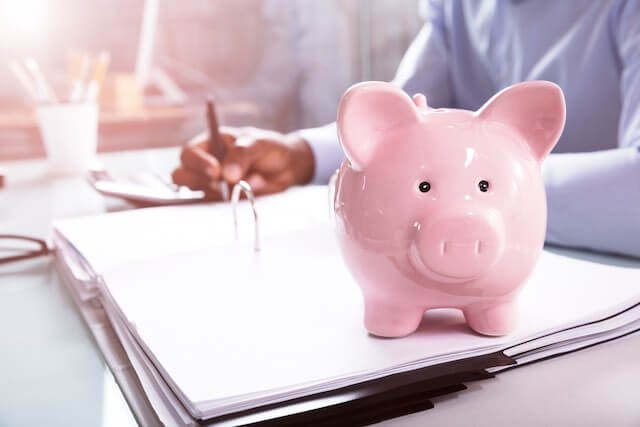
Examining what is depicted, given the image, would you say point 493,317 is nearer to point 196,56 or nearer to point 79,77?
point 79,77

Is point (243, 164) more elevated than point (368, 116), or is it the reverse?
point (368, 116)

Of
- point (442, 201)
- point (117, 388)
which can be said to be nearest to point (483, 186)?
point (442, 201)

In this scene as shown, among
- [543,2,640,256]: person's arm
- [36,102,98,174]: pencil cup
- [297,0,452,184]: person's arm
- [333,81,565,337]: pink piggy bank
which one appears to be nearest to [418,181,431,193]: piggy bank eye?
[333,81,565,337]: pink piggy bank

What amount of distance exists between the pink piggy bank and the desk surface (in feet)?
0.15

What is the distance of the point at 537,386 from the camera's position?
359 mm

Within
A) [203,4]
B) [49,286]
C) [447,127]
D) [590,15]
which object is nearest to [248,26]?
[203,4]

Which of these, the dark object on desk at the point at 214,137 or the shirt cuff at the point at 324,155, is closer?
the dark object on desk at the point at 214,137

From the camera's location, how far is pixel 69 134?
48.8 inches

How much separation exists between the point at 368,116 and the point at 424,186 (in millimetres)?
55

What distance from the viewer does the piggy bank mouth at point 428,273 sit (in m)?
0.35

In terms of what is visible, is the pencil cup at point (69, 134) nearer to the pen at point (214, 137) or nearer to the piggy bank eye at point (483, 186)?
the pen at point (214, 137)

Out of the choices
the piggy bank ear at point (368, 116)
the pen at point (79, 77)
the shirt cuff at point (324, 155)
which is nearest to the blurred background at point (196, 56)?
the pen at point (79, 77)

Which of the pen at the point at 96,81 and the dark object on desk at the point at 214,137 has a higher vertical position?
the pen at the point at 96,81

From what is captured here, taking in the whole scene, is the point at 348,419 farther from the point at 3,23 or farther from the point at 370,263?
the point at 3,23
